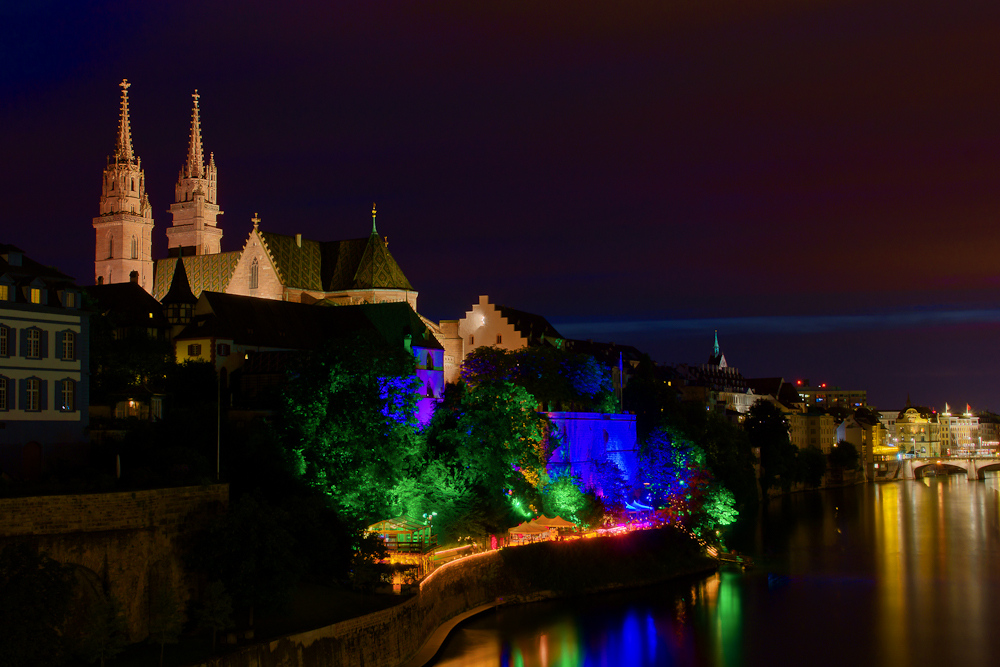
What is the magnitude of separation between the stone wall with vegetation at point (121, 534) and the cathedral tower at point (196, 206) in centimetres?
10631

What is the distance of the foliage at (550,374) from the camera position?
76.6m

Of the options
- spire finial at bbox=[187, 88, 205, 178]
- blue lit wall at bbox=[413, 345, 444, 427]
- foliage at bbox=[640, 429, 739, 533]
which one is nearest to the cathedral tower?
spire finial at bbox=[187, 88, 205, 178]

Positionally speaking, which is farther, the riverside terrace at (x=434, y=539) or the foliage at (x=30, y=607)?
the riverside terrace at (x=434, y=539)

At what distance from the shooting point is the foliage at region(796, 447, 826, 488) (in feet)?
428

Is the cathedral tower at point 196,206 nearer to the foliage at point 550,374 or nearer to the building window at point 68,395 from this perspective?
the foliage at point 550,374

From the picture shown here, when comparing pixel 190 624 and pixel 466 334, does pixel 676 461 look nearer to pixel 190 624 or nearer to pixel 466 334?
pixel 466 334

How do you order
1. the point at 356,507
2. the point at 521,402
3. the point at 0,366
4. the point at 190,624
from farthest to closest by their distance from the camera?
the point at 521,402, the point at 356,507, the point at 0,366, the point at 190,624

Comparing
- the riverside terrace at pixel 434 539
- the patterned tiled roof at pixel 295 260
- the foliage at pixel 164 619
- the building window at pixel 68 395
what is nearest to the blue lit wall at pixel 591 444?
the riverside terrace at pixel 434 539

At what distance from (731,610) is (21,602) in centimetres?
3689

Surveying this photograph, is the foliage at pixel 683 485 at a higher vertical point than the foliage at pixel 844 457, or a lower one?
higher

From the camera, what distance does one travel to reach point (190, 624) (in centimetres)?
3700

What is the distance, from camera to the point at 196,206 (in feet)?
463

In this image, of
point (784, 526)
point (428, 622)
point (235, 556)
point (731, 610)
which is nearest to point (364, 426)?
point (428, 622)

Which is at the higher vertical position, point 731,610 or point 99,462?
point 99,462
